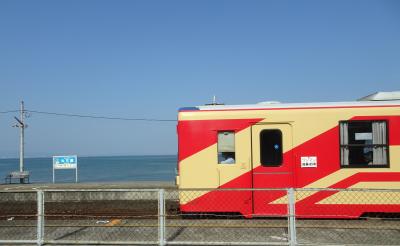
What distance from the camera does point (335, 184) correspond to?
32.5 ft

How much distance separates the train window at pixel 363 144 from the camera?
976 centimetres

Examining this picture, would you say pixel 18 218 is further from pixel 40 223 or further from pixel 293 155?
pixel 293 155

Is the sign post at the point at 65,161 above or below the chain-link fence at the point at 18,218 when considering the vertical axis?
above

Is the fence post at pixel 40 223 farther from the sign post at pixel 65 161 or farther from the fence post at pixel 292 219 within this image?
the sign post at pixel 65 161

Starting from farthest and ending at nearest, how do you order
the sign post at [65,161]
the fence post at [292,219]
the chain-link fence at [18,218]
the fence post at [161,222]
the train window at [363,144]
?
the sign post at [65,161]
the train window at [363,144]
the chain-link fence at [18,218]
the fence post at [161,222]
the fence post at [292,219]

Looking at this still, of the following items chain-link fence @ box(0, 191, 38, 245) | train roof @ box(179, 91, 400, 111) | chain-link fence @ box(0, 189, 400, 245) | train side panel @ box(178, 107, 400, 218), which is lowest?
chain-link fence @ box(0, 191, 38, 245)

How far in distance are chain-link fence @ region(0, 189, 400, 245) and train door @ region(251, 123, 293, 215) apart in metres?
0.03

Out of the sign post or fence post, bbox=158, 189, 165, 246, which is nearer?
fence post, bbox=158, 189, 165, 246

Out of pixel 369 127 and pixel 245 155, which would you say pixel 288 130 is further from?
pixel 369 127

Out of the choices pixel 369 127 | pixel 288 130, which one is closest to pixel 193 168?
pixel 288 130

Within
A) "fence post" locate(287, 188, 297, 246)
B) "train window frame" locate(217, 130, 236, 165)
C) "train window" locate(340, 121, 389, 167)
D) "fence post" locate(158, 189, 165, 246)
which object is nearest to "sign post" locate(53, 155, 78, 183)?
"train window frame" locate(217, 130, 236, 165)

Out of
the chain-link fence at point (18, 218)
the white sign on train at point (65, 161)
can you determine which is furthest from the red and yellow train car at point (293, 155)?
the white sign on train at point (65, 161)

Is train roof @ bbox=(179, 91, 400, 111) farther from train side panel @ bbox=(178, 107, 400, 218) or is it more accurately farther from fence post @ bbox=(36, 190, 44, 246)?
fence post @ bbox=(36, 190, 44, 246)

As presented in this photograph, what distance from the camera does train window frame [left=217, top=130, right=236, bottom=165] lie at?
10.2 metres
